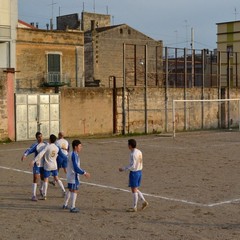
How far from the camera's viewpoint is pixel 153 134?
36.9 metres

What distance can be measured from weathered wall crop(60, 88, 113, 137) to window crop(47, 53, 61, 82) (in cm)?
961

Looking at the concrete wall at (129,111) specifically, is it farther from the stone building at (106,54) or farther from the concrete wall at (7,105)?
the stone building at (106,54)

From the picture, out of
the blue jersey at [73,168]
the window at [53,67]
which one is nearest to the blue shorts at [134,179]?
the blue jersey at [73,168]

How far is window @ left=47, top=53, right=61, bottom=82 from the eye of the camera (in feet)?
145

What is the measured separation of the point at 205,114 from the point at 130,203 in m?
29.5

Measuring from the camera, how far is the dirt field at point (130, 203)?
9.95 m

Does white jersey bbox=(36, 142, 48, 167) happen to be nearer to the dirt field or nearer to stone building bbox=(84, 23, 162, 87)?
the dirt field

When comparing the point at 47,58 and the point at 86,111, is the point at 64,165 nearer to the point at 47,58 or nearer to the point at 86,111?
the point at 86,111

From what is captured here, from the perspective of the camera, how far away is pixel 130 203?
12.7m

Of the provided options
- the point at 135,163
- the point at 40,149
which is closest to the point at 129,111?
the point at 40,149

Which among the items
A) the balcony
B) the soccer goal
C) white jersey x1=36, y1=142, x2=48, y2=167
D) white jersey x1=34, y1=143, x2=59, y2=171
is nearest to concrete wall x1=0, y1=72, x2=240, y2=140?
the soccer goal

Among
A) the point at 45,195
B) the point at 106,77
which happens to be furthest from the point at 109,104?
the point at 45,195

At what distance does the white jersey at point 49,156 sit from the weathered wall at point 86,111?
65.8 ft

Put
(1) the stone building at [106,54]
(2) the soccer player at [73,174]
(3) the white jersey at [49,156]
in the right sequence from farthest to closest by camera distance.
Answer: (1) the stone building at [106,54], (3) the white jersey at [49,156], (2) the soccer player at [73,174]
